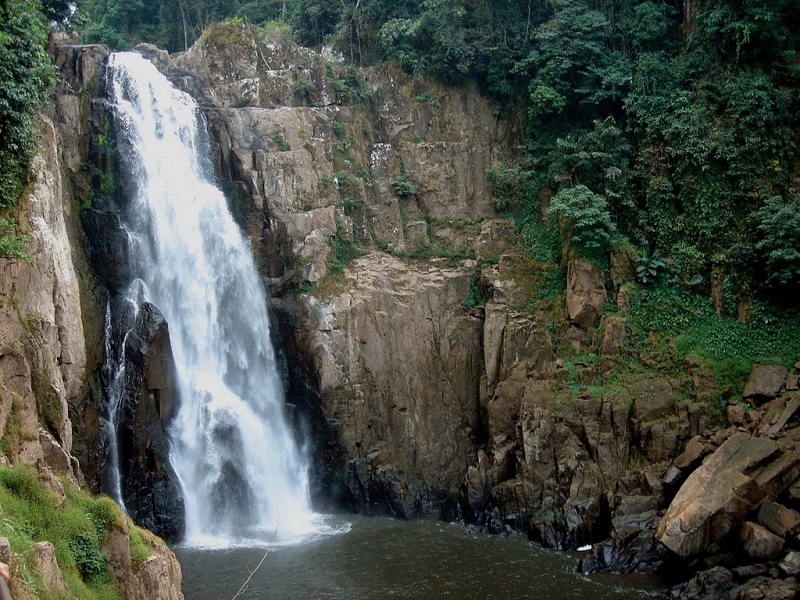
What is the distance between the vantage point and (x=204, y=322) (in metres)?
27.9

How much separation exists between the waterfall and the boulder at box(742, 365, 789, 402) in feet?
47.5

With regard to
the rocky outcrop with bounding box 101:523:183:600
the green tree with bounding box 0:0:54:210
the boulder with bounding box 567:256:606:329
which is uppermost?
the green tree with bounding box 0:0:54:210

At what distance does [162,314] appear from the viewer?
86.4ft

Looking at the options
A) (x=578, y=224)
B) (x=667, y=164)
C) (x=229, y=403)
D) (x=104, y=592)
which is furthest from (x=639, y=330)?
(x=104, y=592)

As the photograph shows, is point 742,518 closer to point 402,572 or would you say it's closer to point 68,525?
point 402,572

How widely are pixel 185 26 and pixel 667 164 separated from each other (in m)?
27.3

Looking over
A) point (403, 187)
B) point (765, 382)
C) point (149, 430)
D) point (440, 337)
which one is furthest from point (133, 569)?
point (403, 187)

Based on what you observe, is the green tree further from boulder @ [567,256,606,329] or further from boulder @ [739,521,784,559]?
boulder @ [739,521,784,559]

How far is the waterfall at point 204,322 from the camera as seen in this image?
1018 inches

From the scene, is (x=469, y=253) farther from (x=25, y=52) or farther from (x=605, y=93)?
(x=25, y=52)

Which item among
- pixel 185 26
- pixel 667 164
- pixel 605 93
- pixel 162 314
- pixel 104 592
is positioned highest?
pixel 185 26

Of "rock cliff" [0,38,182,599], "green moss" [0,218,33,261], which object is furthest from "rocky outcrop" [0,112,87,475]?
"green moss" [0,218,33,261]

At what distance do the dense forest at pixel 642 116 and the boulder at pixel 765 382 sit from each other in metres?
2.46

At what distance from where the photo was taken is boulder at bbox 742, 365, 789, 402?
82.1ft
